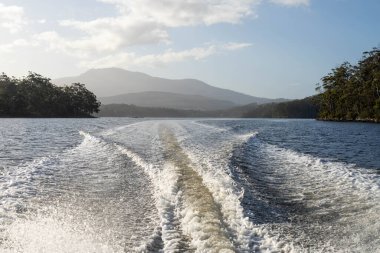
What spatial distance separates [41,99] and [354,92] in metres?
110

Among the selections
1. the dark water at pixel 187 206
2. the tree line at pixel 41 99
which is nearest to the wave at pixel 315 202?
the dark water at pixel 187 206

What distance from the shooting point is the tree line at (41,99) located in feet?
461


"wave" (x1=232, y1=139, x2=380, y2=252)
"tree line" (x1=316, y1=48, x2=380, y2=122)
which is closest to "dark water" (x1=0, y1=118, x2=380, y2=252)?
"wave" (x1=232, y1=139, x2=380, y2=252)

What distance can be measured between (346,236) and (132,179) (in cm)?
863

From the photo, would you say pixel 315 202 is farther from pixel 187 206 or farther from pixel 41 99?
pixel 41 99

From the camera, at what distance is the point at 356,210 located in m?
10.8

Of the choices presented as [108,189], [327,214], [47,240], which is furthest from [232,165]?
[47,240]

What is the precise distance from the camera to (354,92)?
4203 inches

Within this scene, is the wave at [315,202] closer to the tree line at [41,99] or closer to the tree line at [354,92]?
the tree line at [354,92]

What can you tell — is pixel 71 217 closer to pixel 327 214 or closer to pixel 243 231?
pixel 243 231

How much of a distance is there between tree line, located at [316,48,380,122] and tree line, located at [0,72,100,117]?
96806 millimetres

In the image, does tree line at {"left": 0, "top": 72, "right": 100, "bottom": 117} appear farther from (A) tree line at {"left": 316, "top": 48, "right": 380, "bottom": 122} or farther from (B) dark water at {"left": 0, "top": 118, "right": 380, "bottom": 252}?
(B) dark water at {"left": 0, "top": 118, "right": 380, "bottom": 252}

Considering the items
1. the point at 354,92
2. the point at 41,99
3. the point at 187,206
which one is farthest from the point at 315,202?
the point at 41,99

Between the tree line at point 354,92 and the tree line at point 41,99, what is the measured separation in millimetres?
96806
